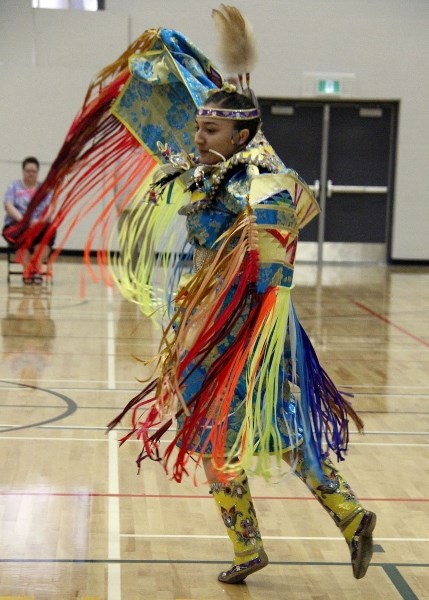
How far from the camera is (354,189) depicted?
44.7ft

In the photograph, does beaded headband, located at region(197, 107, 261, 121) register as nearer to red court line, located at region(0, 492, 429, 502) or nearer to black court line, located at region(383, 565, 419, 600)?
black court line, located at region(383, 565, 419, 600)

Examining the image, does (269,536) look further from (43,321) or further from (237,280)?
(43,321)

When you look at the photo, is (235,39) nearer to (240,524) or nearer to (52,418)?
(240,524)

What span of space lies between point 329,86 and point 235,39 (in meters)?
10.7

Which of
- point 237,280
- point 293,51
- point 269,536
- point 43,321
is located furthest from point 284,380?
point 293,51

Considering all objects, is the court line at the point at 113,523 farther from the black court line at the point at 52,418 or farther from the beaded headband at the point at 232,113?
the beaded headband at the point at 232,113

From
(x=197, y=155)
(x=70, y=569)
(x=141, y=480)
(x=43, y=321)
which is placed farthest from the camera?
(x=43, y=321)

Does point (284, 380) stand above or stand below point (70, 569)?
above

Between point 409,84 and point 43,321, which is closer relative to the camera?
point 43,321

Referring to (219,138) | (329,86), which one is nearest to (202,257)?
(219,138)

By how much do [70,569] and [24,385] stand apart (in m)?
2.59

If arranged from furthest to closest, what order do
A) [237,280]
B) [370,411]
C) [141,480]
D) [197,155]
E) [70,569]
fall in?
[370,411], [141,480], [197,155], [70,569], [237,280]

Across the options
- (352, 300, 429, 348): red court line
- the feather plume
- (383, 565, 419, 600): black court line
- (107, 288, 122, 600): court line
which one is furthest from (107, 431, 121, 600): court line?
(352, 300, 429, 348): red court line

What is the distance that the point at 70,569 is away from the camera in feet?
9.07
